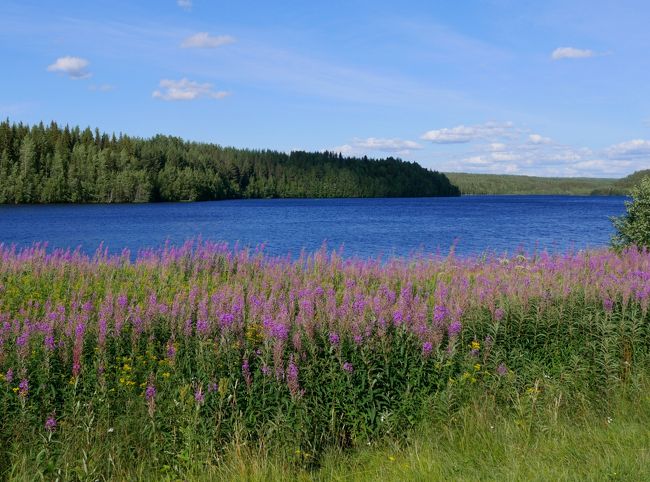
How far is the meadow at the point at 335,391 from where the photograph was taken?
5.95 m

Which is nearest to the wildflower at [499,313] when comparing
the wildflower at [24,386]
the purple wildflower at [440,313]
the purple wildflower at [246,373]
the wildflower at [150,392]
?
the purple wildflower at [440,313]

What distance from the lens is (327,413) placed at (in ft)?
21.9

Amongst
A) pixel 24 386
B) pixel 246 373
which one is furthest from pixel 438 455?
pixel 24 386

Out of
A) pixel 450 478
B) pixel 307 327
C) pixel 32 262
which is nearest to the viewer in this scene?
pixel 450 478

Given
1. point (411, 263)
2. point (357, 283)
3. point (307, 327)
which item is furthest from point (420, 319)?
point (411, 263)

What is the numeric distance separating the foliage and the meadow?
10.5 metres

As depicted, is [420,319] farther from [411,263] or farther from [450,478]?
[411,263]

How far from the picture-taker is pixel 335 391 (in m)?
6.75

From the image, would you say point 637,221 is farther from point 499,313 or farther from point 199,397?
point 199,397

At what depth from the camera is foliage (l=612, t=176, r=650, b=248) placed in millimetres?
18859

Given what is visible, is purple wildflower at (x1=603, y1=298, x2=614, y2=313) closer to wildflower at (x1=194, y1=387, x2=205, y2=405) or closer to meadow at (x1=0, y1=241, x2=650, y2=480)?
meadow at (x1=0, y1=241, x2=650, y2=480)

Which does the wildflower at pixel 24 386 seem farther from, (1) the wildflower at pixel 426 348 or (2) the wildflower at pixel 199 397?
(1) the wildflower at pixel 426 348

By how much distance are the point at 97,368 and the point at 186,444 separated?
5.31 ft

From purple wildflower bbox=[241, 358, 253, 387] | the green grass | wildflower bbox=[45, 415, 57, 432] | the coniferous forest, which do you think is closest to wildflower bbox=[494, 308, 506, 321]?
the green grass
